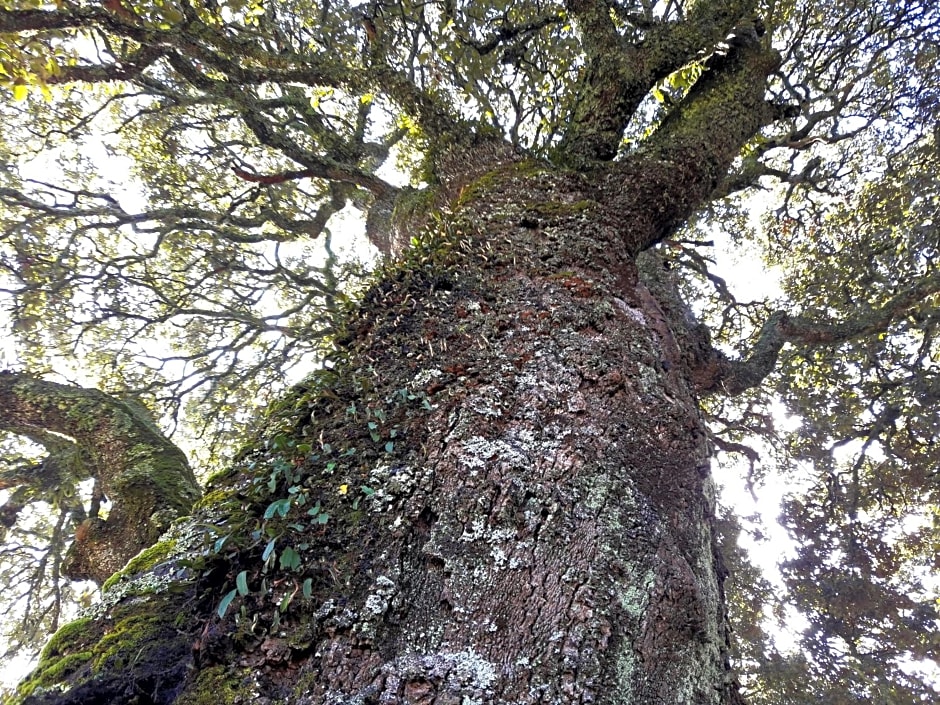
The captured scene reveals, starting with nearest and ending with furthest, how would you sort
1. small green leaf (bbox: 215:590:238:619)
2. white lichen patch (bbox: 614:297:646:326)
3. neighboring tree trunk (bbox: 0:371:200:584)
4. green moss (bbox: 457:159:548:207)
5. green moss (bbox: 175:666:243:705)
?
green moss (bbox: 175:666:243:705) < small green leaf (bbox: 215:590:238:619) < white lichen patch (bbox: 614:297:646:326) < neighboring tree trunk (bbox: 0:371:200:584) < green moss (bbox: 457:159:548:207)

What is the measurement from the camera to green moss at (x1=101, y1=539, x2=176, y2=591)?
169cm

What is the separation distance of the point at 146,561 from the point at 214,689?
22.7 inches

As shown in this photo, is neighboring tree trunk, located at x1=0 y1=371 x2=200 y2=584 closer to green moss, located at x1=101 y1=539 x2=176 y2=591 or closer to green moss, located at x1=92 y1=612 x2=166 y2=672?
green moss, located at x1=101 y1=539 x2=176 y2=591

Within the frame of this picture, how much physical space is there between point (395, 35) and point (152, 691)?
6.31 metres

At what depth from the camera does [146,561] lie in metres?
1.72

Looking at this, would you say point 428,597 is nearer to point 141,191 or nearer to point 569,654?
point 569,654

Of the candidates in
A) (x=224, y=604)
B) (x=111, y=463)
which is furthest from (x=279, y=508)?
(x=111, y=463)

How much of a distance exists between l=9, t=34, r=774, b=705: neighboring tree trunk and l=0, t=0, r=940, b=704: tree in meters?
0.01

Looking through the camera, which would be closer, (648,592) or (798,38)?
(648,592)

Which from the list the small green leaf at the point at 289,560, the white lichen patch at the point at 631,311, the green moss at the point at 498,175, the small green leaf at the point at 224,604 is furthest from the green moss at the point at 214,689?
the green moss at the point at 498,175

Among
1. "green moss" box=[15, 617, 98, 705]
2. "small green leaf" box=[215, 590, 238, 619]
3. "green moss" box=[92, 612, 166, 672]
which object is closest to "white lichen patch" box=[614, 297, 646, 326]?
"small green leaf" box=[215, 590, 238, 619]

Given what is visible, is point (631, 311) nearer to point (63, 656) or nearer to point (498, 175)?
point (498, 175)

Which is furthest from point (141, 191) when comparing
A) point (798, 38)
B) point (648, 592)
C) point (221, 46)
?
point (798, 38)

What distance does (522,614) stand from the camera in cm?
147
